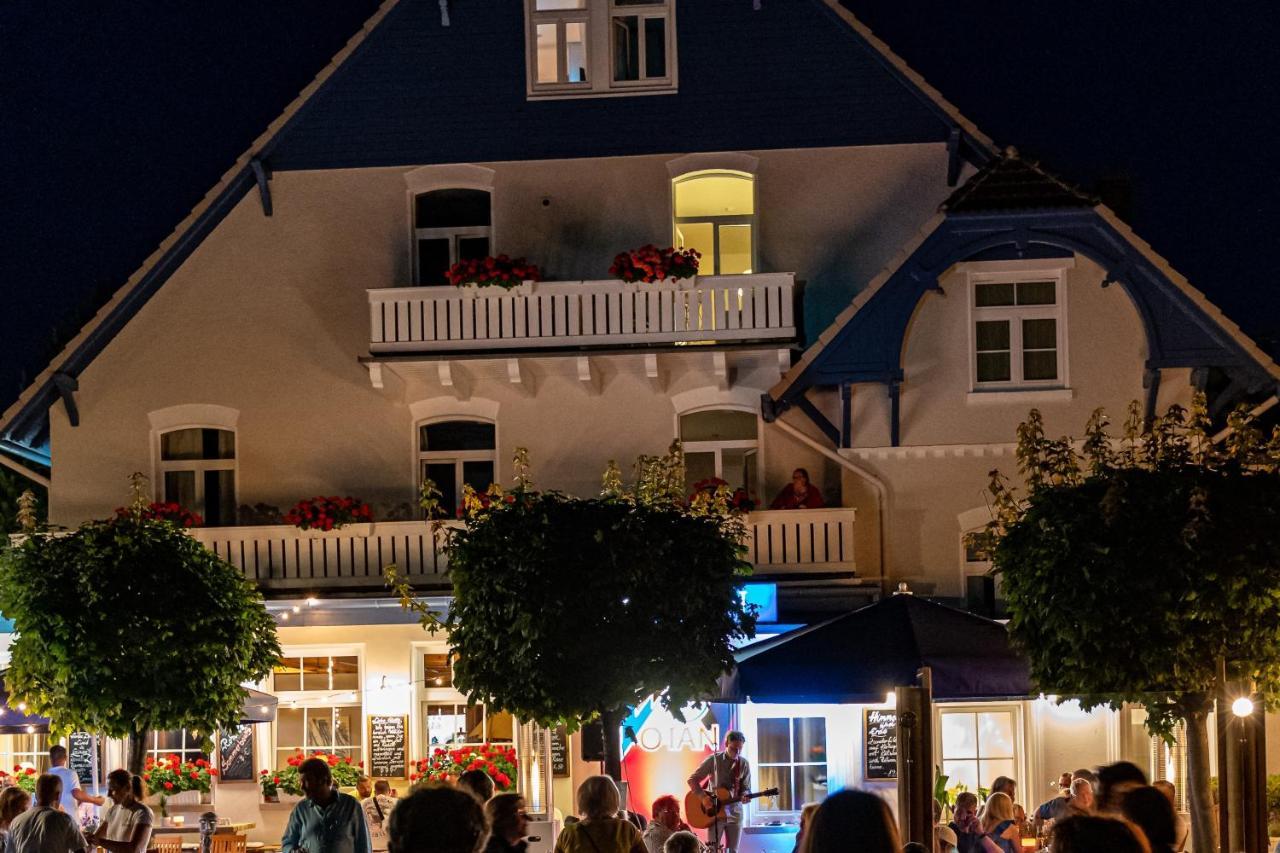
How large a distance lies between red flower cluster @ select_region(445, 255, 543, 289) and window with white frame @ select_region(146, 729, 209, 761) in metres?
6.67

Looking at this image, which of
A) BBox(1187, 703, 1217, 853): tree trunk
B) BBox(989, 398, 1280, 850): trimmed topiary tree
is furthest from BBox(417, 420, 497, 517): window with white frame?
BBox(1187, 703, 1217, 853): tree trunk

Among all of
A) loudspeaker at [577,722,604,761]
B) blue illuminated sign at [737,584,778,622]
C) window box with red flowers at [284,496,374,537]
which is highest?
window box with red flowers at [284,496,374,537]

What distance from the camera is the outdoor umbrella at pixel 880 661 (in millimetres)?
18125

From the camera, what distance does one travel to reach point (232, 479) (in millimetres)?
24500

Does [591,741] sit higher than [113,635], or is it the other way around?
[113,635]

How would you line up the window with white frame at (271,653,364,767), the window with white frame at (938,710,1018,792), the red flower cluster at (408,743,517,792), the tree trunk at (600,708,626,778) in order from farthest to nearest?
the window with white frame at (271,653,364,767), the window with white frame at (938,710,1018,792), the red flower cluster at (408,743,517,792), the tree trunk at (600,708,626,778)

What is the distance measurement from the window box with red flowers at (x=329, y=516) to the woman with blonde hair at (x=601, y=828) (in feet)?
43.5

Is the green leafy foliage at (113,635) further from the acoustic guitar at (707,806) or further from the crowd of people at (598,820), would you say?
the acoustic guitar at (707,806)

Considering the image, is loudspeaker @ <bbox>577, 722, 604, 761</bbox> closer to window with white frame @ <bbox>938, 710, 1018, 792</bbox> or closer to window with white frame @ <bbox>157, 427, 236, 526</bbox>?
window with white frame @ <bbox>938, 710, 1018, 792</bbox>

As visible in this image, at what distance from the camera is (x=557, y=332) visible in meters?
23.1

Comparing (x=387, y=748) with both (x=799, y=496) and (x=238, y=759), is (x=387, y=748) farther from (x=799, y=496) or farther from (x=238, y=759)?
(x=799, y=496)

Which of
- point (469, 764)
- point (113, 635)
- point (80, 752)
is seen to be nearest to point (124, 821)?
point (113, 635)

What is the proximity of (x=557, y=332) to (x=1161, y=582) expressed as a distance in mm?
9433

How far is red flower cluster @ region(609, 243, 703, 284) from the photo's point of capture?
22688mm
